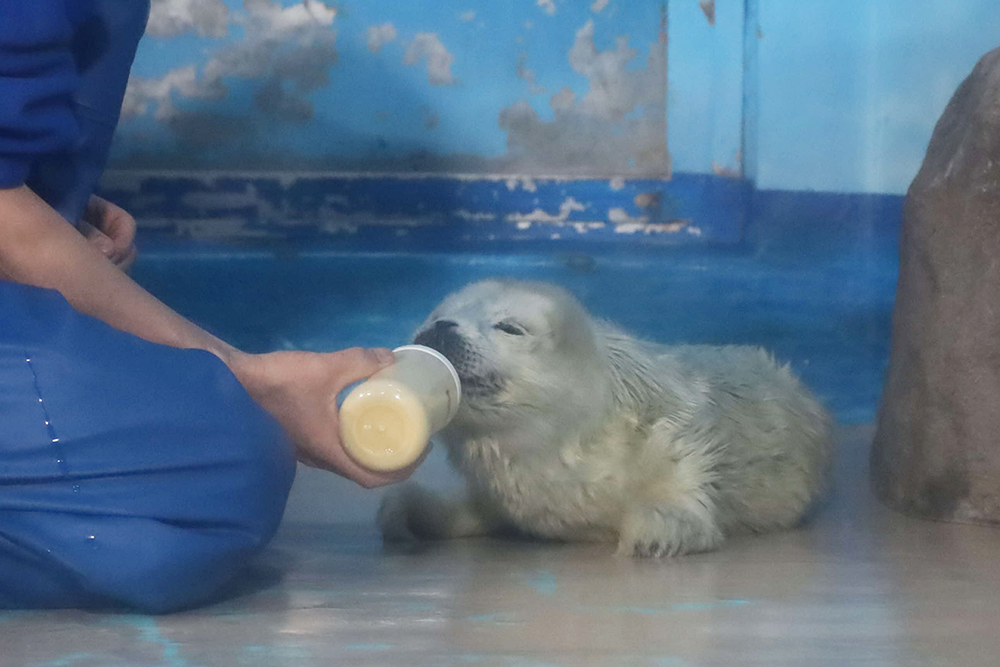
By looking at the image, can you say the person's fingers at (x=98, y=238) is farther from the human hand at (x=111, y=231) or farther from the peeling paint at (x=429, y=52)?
the peeling paint at (x=429, y=52)

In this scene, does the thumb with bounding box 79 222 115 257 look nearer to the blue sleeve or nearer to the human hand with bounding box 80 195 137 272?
the human hand with bounding box 80 195 137 272

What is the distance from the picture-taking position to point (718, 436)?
1.48m

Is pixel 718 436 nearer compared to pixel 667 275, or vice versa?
pixel 718 436

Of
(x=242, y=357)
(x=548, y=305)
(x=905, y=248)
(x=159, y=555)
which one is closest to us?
(x=159, y=555)

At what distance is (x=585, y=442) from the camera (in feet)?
4.59

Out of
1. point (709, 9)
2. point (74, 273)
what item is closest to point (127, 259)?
point (74, 273)

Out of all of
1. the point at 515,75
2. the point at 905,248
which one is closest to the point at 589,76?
the point at 515,75

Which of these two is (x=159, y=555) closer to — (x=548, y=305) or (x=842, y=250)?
(x=548, y=305)

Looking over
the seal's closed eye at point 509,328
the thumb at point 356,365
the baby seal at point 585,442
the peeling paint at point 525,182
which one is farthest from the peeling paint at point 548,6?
the thumb at point 356,365

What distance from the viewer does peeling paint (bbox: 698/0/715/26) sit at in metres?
2.29

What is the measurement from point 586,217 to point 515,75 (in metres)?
0.33

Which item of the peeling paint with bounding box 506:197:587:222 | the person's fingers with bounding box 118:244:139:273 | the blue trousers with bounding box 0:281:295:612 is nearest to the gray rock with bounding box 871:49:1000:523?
the peeling paint with bounding box 506:197:587:222

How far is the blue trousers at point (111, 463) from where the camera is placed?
3.34 ft

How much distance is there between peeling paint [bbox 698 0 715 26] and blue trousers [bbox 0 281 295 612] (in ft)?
5.06
